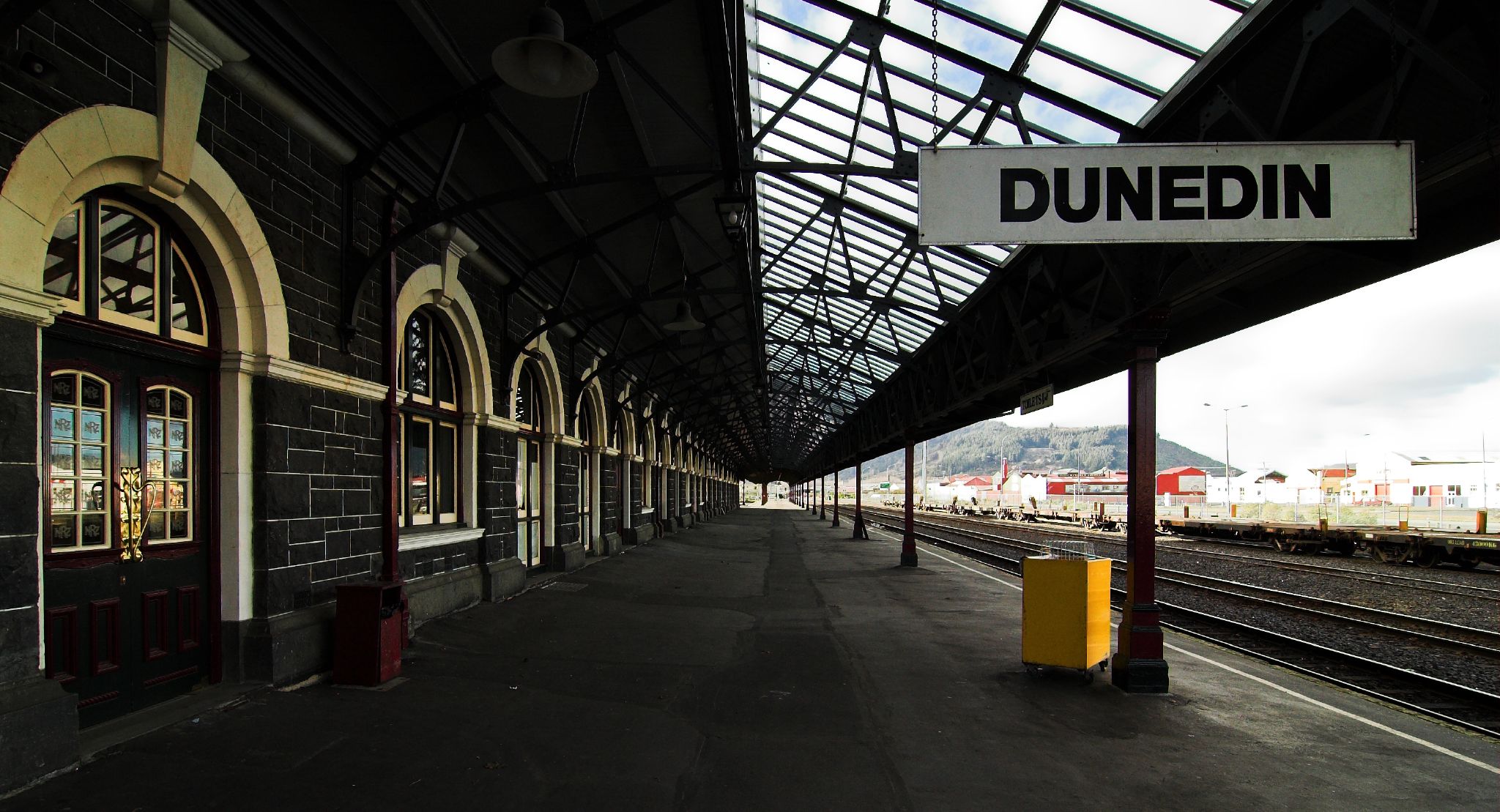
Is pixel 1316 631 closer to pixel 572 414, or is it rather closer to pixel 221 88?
pixel 572 414

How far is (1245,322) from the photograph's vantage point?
25.6 ft

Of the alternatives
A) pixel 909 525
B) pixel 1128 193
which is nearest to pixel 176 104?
pixel 1128 193

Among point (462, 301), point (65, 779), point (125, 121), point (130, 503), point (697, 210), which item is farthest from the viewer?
point (697, 210)

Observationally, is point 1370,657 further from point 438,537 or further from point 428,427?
point 428,427

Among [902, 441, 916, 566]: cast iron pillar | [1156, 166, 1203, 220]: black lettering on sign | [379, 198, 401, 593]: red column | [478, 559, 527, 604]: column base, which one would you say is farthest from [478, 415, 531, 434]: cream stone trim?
[902, 441, 916, 566]: cast iron pillar

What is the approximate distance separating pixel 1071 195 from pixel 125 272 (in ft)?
18.9

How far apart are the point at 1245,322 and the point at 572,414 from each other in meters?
10.9

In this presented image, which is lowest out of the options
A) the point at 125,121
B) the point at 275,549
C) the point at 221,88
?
the point at 275,549

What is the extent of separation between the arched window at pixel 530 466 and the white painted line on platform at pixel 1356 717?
9.08 m

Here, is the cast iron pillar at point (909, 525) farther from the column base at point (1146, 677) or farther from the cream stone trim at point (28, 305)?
the cream stone trim at point (28, 305)

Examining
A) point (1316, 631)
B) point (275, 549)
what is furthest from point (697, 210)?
point (1316, 631)

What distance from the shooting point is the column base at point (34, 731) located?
4.04 m

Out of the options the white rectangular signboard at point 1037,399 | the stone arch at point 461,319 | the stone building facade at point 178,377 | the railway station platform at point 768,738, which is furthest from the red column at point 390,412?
the white rectangular signboard at point 1037,399

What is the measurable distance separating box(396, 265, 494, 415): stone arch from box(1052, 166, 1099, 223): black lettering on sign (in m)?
6.73
